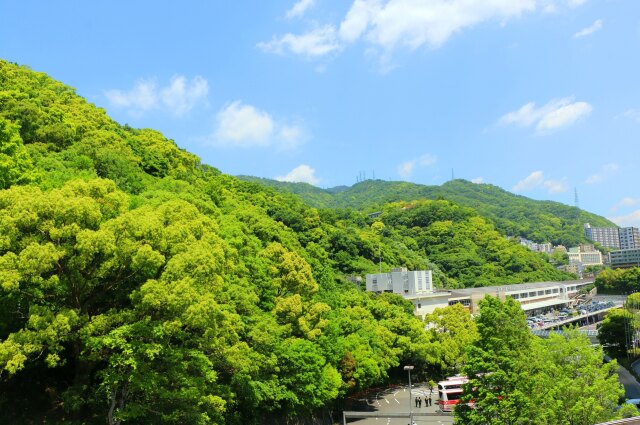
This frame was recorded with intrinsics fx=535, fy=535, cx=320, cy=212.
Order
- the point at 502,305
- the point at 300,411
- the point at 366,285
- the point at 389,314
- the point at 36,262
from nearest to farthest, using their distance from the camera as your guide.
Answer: the point at 36,262, the point at 502,305, the point at 300,411, the point at 389,314, the point at 366,285

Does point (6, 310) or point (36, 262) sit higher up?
point (36, 262)

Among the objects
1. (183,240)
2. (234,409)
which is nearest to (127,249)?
(183,240)

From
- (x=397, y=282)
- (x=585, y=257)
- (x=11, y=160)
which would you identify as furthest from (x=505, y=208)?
(x=11, y=160)

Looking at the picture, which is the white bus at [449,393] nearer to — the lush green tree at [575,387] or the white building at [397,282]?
the lush green tree at [575,387]

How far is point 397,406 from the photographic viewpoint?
106 ft

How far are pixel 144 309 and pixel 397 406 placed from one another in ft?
73.9

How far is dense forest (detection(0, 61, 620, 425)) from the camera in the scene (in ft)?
44.1

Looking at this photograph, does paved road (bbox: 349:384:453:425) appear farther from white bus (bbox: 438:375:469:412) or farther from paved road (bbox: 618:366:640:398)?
paved road (bbox: 618:366:640:398)

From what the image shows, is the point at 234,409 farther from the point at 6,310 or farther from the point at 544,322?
the point at 544,322

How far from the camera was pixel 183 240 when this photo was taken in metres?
15.7

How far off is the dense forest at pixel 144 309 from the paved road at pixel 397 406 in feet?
6.92

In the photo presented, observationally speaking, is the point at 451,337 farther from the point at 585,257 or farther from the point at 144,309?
the point at 585,257

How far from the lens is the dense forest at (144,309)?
1345 cm

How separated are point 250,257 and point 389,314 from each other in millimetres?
16203
